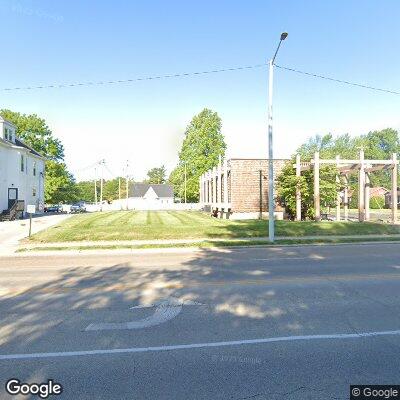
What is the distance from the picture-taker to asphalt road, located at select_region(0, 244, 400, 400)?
3926mm

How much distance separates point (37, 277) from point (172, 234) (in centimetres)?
953

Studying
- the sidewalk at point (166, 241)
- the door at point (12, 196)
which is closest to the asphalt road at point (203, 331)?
the sidewalk at point (166, 241)

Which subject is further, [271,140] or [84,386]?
[271,140]

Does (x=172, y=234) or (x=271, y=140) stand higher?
(x=271, y=140)

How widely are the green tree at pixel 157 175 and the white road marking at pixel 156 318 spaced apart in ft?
419

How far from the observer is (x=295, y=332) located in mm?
5262

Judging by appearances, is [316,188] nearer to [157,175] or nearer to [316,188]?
[316,188]

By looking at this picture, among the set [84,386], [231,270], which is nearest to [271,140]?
[231,270]

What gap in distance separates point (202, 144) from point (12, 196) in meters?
29.3

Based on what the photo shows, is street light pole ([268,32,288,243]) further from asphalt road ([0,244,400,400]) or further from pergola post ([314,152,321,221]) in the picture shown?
pergola post ([314,152,321,221])

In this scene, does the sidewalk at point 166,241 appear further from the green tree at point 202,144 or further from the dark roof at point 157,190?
the dark roof at point 157,190

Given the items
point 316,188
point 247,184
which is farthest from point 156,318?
point 247,184

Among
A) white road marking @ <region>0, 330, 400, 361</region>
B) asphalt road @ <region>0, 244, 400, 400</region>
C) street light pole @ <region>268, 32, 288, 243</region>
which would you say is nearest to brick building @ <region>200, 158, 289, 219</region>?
street light pole @ <region>268, 32, 288, 243</region>

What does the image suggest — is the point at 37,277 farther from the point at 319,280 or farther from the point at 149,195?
the point at 149,195
